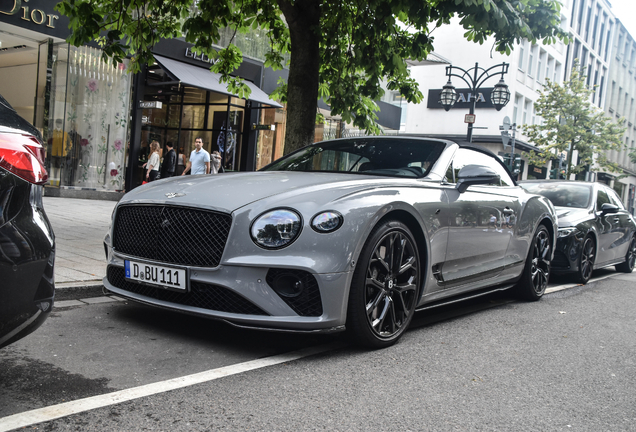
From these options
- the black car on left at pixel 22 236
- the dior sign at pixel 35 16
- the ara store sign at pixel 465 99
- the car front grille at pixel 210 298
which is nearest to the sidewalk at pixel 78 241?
the car front grille at pixel 210 298

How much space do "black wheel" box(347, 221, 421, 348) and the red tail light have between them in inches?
73.1

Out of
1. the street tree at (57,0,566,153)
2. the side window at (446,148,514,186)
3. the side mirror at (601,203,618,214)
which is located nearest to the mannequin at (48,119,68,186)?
the street tree at (57,0,566,153)

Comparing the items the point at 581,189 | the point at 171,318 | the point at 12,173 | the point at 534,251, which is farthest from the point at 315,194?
the point at 581,189

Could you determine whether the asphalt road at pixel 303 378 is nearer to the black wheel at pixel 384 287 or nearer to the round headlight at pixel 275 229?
the black wheel at pixel 384 287

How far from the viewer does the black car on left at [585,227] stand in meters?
7.84

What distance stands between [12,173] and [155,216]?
144 centimetres

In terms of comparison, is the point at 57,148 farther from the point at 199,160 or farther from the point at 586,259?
the point at 586,259

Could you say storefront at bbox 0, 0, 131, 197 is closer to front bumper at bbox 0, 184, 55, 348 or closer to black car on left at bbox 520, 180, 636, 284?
black car on left at bbox 520, 180, 636, 284

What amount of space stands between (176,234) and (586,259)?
259 inches

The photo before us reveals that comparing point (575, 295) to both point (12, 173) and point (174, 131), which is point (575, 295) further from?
point (174, 131)

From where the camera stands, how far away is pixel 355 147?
502cm

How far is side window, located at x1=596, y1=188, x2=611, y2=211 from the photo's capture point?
29.2ft

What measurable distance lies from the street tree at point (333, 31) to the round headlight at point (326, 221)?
3869 mm

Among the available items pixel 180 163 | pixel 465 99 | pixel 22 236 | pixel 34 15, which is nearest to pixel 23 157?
pixel 22 236
